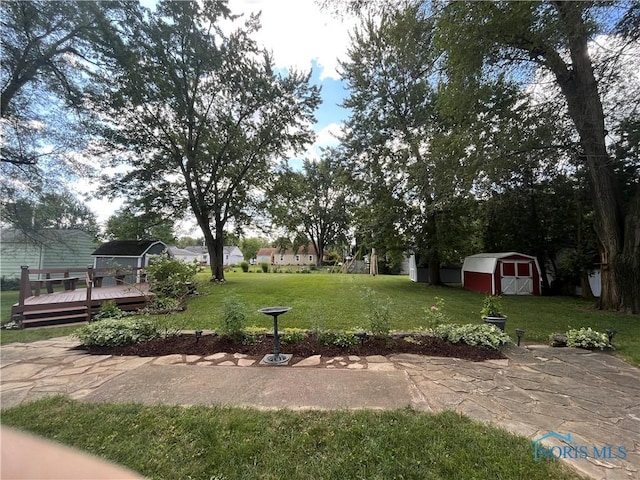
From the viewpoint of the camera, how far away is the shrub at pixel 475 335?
3986mm

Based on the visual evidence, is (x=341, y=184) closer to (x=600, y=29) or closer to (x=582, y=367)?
(x=600, y=29)

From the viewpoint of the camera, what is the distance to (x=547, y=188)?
11289 millimetres

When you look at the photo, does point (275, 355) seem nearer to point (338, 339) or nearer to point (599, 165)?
point (338, 339)

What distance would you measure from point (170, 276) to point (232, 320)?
143 inches

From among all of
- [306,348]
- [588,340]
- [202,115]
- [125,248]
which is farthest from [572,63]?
[125,248]

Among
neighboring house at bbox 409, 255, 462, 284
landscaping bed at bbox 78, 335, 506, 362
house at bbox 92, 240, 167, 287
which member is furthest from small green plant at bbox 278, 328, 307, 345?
A: neighboring house at bbox 409, 255, 462, 284

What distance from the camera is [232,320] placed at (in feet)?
13.3

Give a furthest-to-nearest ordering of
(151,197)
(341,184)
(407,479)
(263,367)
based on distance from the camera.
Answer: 1. (341,184)
2. (151,197)
3. (263,367)
4. (407,479)

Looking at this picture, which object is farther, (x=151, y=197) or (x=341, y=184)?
(x=341, y=184)

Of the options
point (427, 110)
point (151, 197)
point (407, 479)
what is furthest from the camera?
point (151, 197)

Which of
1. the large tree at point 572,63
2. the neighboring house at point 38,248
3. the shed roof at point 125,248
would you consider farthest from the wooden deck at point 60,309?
the large tree at point 572,63

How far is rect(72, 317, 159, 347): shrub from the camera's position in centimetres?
403

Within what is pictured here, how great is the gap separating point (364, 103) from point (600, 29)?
9.69m

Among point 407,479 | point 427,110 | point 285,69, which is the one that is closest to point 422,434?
point 407,479
